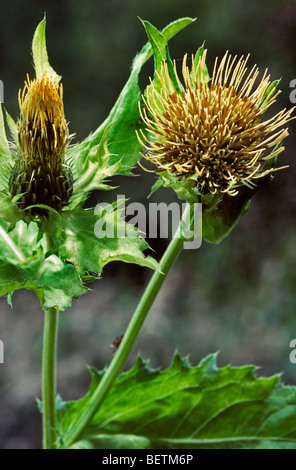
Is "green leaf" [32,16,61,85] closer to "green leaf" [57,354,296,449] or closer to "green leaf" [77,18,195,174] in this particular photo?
"green leaf" [77,18,195,174]

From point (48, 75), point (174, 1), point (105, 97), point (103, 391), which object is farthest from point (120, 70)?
point (103, 391)

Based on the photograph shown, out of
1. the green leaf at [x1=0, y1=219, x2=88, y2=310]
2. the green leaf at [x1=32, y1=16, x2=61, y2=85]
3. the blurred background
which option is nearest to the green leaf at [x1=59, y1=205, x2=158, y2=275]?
the green leaf at [x1=0, y1=219, x2=88, y2=310]

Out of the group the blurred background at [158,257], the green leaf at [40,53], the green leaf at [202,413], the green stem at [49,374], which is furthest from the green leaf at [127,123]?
the blurred background at [158,257]

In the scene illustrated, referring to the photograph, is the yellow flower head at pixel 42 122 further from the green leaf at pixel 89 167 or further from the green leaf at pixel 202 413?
the green leaf at pixel 202 413

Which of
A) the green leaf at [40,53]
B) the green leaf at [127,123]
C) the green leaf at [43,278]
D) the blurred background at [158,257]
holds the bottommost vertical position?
the green leaf at [43,278]

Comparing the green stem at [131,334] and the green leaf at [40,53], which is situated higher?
the green leaf at [40,53]

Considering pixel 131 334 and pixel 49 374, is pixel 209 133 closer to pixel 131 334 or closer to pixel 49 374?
pixel 131 334
